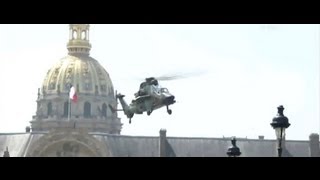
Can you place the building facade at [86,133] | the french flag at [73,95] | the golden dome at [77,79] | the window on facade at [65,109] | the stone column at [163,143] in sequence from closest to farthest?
the stone column at [163,143] < the building facade at [86,133] < the french flag at [73,95] < the window on facade at [65,109] < the golden dome at [77,79]

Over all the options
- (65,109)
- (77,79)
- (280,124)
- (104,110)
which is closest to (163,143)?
(104,110)

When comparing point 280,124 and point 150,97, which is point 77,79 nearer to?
point 150,97

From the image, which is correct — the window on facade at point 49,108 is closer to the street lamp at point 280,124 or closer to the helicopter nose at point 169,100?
the helicopter nose at point 169,100

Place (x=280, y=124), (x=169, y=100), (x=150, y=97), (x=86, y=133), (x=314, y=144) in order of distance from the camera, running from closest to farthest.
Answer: (x=280, y=124), (x=150, y=97), (x=169, y=100), (x=314, y=144), (x=86, y=133)

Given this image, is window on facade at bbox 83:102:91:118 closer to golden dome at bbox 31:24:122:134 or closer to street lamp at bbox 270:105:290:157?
golden dome at bbox 31:24:122:134

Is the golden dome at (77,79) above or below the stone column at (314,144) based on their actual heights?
above

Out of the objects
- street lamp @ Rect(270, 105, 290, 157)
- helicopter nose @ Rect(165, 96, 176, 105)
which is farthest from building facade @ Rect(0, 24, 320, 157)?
street lamp @ Rect(270, 105, 290, 157)

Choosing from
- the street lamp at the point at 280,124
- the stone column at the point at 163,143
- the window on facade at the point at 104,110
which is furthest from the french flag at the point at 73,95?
the street lamp at the point at 280,124

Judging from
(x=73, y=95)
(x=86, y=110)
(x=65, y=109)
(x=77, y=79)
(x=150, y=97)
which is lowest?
(x=150, y=97)
